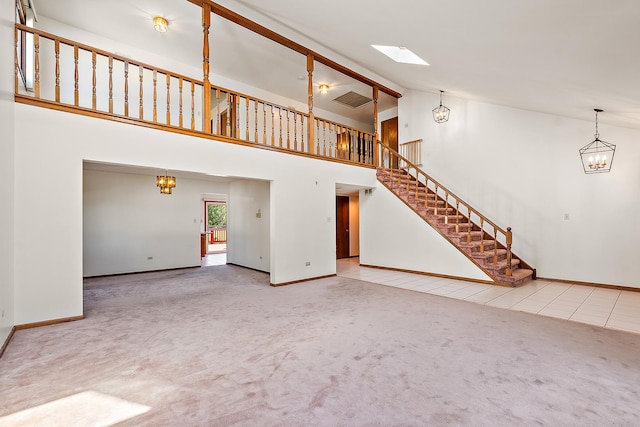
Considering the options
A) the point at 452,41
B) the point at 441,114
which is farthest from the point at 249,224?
the point at 452,41

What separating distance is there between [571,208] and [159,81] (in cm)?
931

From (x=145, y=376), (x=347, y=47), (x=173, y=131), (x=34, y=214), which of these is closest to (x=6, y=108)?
(x=34, y=214)

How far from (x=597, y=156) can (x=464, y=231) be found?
2.72 meters

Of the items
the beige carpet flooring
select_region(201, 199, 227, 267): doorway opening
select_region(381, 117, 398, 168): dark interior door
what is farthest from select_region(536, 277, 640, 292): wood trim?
select_region(201, 199, 227, 267): doorway opening

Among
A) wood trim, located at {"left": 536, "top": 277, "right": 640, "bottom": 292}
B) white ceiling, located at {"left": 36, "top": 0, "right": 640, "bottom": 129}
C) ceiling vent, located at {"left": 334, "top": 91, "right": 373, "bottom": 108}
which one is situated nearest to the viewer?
white ceiling, located at {"left": 36, "top": 0, "right": 640, "bottom": 129}

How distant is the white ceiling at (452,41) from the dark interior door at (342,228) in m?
3.89

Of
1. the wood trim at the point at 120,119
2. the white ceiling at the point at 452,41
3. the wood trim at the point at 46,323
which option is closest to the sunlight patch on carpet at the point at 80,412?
the wood trim at the point at 46,323

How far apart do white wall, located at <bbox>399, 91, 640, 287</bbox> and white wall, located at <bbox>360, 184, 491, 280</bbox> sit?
5.12ft

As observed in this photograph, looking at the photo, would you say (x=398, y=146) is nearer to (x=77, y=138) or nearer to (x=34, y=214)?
(x=77, y=138)

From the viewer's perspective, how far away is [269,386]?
7.63 feet

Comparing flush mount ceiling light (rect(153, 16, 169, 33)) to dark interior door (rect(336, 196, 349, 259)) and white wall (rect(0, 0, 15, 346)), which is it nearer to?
white wall (rect(0, 0, 15, 346))

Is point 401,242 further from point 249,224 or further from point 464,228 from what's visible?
point 249,224

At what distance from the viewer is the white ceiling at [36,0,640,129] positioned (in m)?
2.79

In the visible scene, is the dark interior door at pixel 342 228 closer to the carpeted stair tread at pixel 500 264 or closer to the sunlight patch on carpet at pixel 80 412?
the carpeted stair tread at pixel 500 264
